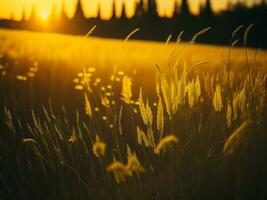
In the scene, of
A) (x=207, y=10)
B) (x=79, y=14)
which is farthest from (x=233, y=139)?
(x=79, y=14)

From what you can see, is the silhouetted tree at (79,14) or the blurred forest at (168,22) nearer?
the blurred forest at (168,22)

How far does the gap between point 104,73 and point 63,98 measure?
921mm

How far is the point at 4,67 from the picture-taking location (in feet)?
12.7

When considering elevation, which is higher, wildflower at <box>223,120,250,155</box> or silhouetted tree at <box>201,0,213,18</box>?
silhouetted tree at <box>201,0,213,18</box>

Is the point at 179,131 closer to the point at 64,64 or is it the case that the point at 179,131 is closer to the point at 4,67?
the point at 4,67

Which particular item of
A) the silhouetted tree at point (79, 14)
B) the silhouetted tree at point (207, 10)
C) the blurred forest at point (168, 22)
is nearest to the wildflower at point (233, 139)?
the blurred forest at point (168, 22)

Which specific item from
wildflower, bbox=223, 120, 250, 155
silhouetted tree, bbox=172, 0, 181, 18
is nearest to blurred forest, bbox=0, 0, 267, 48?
silhouetted tree, bbox=172, 0, 181, 18

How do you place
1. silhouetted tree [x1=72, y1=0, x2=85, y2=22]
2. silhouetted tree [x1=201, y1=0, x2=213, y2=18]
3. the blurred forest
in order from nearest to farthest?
the blurred forest < silhouetted tree [x1=201, y1=0, x2=213, y2=18] < silhouetted tree [x1=72, y1=0, x2=85, y2=22]

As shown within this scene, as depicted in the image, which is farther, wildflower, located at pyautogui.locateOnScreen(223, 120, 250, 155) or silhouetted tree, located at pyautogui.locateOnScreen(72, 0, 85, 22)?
silhouetted tree, located at pyautogui.locateOnScreen(72, 0, 85, 22)

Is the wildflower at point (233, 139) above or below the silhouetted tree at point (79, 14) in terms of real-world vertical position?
below

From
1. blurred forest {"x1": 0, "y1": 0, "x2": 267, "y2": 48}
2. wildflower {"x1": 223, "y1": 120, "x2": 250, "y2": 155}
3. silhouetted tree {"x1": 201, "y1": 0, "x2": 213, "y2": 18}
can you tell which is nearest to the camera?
wildflower {"x1": 223, "y1": 120, "x2": 250, "y2": 155}

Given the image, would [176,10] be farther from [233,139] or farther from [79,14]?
[233,139]

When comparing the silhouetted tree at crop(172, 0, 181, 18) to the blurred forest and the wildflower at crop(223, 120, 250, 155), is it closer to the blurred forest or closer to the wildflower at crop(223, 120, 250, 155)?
the blurred forest

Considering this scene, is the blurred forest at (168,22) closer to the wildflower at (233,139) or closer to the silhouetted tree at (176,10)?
the silhouetted tree at (176,10)
